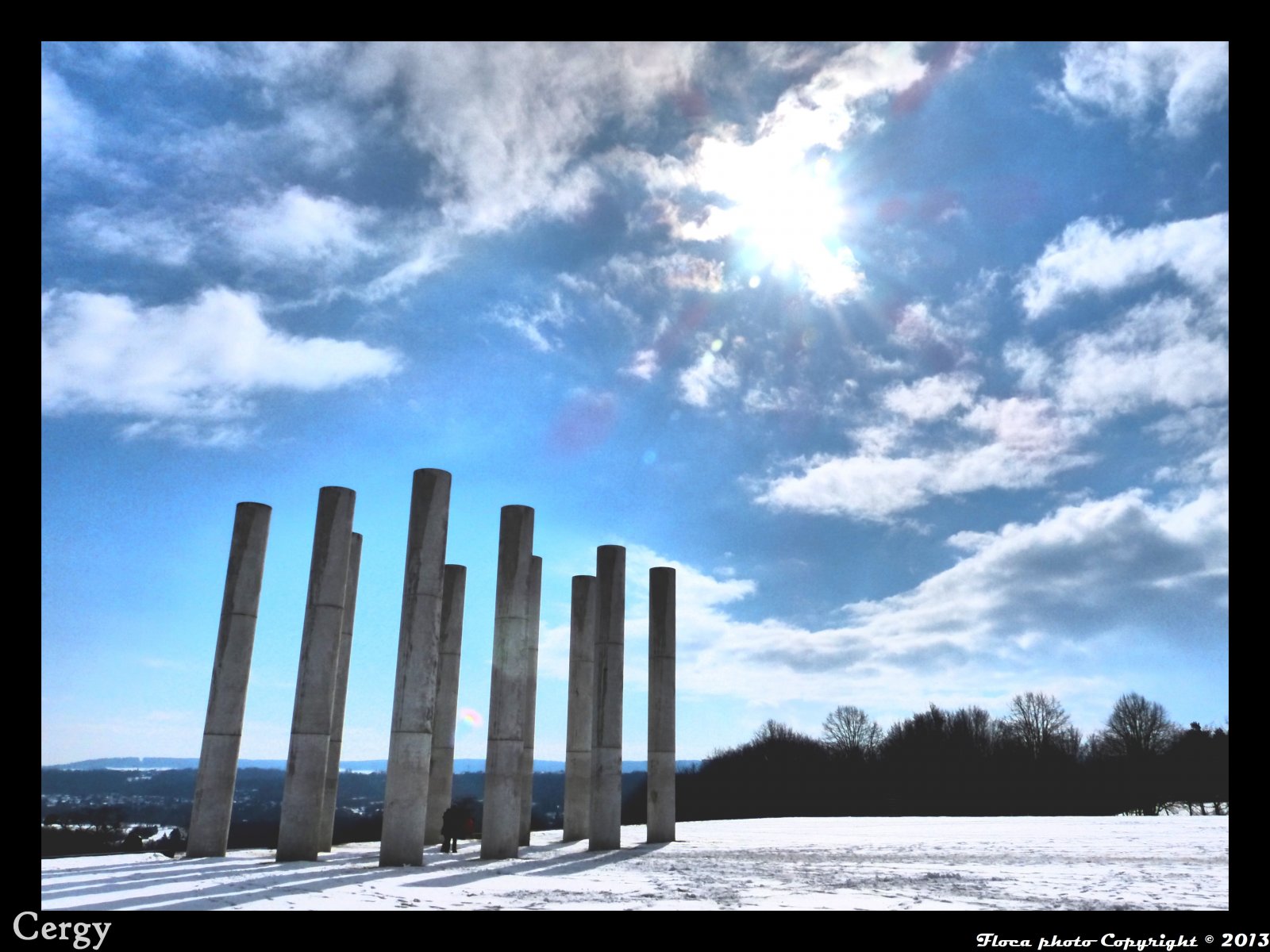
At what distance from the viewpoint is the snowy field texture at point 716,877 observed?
37.3 ft

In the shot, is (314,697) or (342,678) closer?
(314,697)

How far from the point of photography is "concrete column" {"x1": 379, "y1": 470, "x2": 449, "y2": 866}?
17.1 metres

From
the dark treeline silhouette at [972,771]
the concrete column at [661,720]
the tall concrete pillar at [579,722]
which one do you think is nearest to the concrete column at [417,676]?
the concrete column at [661,720]

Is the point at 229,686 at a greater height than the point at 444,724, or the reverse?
the point at 229,686

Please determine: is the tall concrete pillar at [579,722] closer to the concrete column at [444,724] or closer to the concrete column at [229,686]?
the concrete column at [444,724]

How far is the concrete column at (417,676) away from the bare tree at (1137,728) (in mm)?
76088

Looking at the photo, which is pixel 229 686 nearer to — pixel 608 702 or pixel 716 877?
pixel 608 702

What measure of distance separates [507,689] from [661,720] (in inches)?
226

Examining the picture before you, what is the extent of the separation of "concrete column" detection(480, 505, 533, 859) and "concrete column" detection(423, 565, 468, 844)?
360 cm

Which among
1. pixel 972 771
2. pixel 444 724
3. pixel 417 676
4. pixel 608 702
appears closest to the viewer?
pixel 417 676

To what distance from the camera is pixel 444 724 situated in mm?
23734

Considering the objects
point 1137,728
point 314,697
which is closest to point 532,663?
point 314,697

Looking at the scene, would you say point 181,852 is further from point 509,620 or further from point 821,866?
point 821,866

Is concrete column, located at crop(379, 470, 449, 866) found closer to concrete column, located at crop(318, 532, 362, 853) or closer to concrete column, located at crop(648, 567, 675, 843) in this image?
concrete column, located at crop(318, 532, 362, 853)
